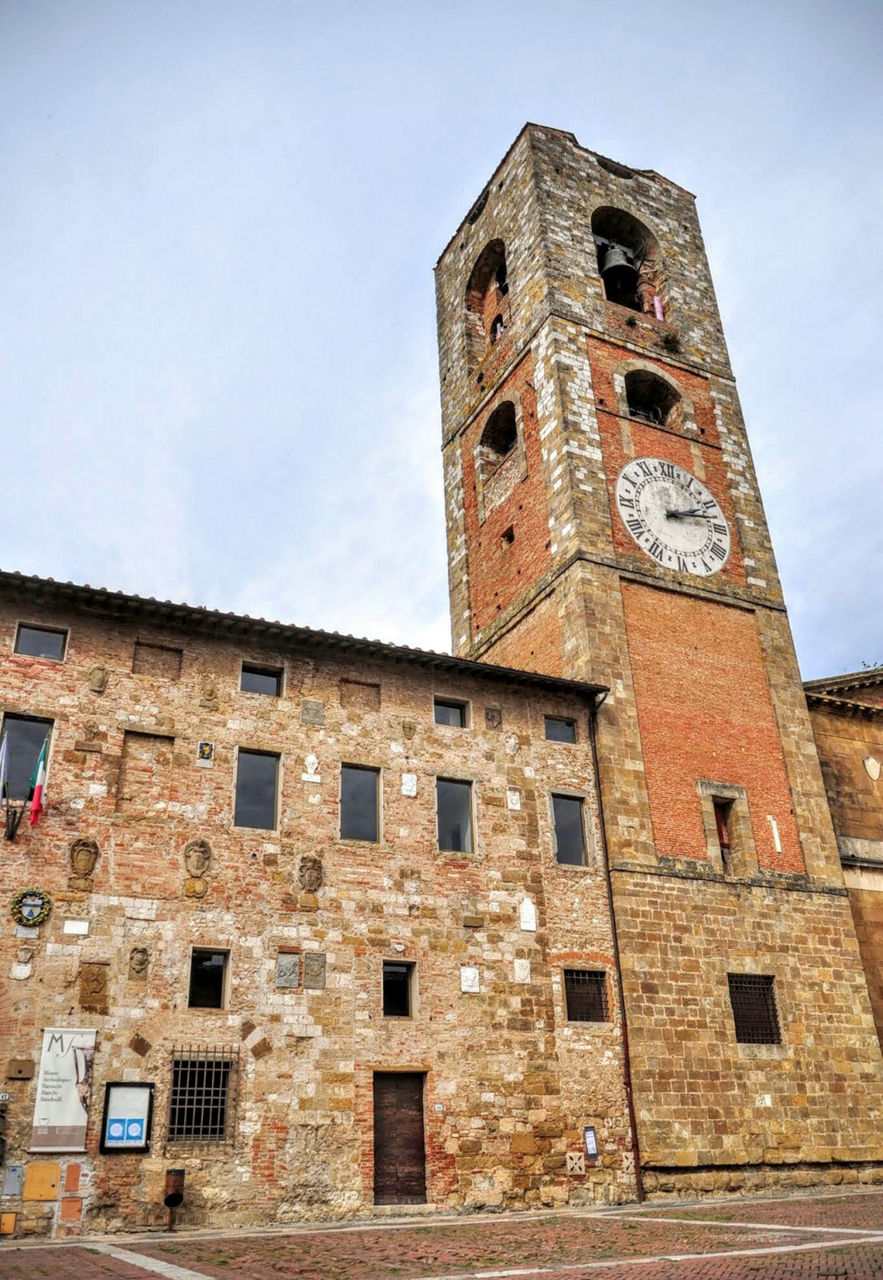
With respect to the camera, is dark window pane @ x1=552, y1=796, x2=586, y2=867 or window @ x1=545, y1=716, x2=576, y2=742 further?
window @ x1=545, y1=716, x2=576, y2=742

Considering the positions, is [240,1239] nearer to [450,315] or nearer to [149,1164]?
[149,1164]

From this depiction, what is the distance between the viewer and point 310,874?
16609 millimetres

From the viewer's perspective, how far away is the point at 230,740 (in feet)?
55.8

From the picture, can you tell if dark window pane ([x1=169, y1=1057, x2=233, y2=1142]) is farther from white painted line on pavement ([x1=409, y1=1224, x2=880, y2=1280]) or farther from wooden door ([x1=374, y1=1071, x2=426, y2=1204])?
white painted line on pavement ([x1=409, y1=1224, x2=880, y2=1280])

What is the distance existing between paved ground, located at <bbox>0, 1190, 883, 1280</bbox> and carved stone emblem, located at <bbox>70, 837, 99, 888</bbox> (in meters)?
4.45

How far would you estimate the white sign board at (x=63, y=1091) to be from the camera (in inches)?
539

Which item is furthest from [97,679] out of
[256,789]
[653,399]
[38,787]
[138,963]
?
[653,399]

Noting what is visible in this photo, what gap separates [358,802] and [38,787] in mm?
5040

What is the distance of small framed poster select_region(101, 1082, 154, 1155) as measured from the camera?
13969 millimetres

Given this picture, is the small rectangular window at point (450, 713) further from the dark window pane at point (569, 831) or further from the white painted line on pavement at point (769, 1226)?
the white painted line on pavement at point (769, 1226)

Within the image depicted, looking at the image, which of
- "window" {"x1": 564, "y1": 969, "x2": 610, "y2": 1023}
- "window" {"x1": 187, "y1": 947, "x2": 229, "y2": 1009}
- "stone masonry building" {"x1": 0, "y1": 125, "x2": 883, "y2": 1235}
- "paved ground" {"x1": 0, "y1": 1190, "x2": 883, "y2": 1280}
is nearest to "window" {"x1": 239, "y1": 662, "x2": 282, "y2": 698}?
"stone masonry building" {"x1": 0, "y1": 125, "x2": 883, "y2": 1235}

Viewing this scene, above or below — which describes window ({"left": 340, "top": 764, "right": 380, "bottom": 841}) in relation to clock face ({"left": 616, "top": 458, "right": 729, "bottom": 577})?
below

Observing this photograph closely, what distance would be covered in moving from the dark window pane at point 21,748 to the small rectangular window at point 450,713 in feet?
21.4

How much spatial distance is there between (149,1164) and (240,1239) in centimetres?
188
